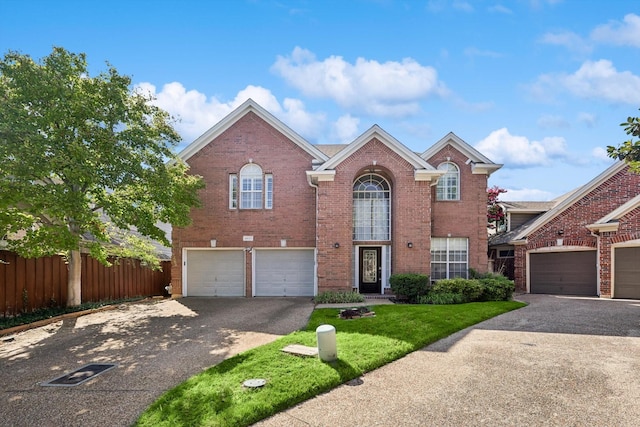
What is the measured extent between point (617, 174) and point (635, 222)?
293cm

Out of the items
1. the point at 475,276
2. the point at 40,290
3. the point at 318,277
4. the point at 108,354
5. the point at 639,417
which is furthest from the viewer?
the point at 475,276

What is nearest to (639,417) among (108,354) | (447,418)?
(447,418)

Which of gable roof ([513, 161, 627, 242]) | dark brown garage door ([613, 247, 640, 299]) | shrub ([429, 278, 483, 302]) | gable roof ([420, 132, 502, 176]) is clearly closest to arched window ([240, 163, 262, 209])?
gable roof ([420, 132, 502, 176])

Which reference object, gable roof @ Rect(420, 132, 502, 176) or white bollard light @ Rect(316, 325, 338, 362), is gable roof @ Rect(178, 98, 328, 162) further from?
white bollard light @ Rect(316, 325, 338, 362)

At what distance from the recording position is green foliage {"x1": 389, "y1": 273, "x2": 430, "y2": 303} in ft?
49.6

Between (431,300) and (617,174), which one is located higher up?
(617,174)

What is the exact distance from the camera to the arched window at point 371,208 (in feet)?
57.1

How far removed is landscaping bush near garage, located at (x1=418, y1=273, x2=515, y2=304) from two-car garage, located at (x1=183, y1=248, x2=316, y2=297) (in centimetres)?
513

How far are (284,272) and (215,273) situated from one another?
3.05 metres

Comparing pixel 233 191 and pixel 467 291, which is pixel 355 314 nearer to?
pixel 467 291

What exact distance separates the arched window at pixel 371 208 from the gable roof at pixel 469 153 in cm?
282

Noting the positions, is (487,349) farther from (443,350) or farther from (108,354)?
(108,354)

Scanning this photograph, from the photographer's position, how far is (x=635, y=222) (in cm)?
1605

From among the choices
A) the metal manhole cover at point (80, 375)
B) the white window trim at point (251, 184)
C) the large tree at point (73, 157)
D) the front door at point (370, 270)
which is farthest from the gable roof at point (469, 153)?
the metal manhole cover at point (80, 375)
